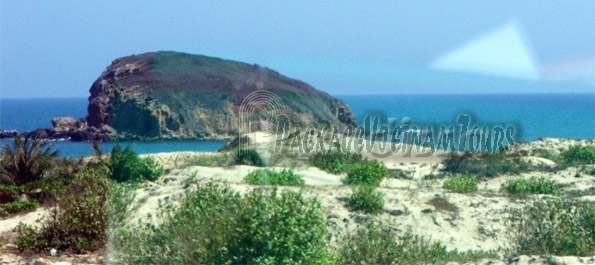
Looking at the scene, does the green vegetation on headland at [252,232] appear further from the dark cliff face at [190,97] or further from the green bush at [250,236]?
the dark cliff face at [190,97]

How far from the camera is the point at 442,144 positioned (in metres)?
24.0

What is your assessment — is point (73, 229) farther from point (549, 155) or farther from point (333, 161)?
point (549, 155)

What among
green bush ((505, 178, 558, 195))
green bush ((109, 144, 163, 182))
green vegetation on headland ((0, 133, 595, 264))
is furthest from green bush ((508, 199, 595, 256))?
green bush ((109, 144, 163, 182))

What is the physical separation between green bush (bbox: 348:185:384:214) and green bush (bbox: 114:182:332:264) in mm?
4549

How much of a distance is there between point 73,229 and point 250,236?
347cm

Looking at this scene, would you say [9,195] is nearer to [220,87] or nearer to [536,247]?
[536,247]

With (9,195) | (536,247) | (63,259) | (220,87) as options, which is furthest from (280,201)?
(220,87)

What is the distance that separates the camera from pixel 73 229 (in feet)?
27.8

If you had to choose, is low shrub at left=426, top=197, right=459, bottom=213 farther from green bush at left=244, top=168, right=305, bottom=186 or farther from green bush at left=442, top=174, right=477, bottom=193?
green bush at left=244, top=168, right=305, bottom=186

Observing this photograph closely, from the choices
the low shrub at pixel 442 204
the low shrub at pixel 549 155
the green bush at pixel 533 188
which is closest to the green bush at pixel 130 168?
the low shrub at pixel 442 204

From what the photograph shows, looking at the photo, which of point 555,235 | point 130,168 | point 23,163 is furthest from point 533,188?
point 23,163

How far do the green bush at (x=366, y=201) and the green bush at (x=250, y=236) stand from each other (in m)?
4.55

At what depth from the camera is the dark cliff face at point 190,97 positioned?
107 ft

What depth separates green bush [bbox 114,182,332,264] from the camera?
583cm
